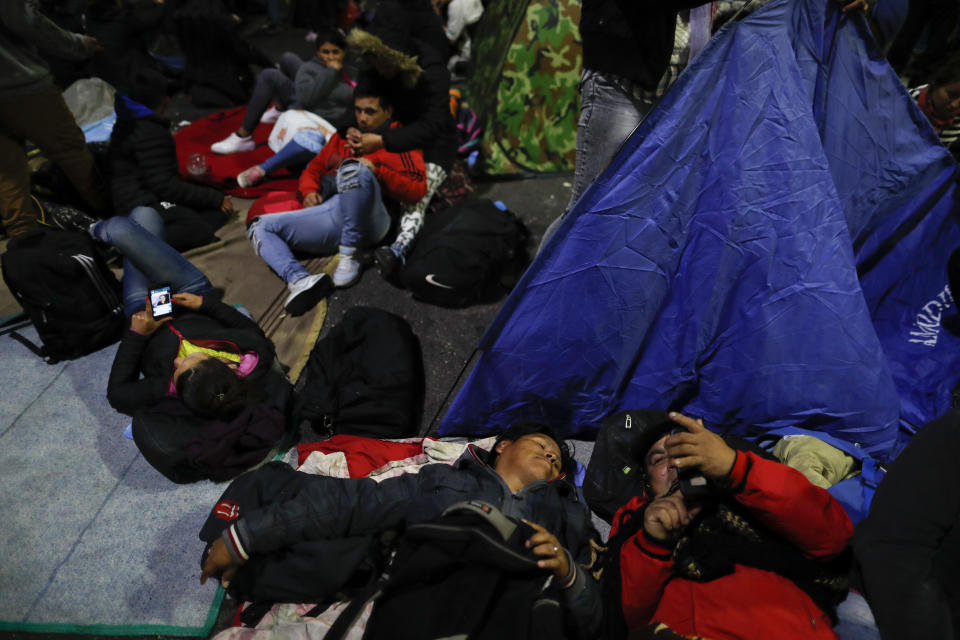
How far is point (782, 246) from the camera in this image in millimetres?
1882

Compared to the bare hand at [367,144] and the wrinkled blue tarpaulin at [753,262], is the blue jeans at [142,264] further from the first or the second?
the wrinkled blue tarpaulin at [753,262]

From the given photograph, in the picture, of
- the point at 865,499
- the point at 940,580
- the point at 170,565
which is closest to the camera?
the point at 940,580

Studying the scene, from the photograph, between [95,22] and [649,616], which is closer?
[649,616]

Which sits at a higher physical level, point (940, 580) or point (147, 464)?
point (940, 580)

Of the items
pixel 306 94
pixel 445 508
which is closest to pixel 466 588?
pixel 445 508

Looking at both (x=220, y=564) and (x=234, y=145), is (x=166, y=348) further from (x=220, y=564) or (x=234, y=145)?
(x=234, y=145)

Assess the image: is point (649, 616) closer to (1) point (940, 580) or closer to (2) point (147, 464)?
(1) point (940, 580)

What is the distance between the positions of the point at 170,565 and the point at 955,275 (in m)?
3.24

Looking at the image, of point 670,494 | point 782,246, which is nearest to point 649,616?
point 670,494

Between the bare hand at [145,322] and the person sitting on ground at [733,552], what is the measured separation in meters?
2.16

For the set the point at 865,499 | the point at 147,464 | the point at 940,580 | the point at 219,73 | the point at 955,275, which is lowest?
the point at 147,464

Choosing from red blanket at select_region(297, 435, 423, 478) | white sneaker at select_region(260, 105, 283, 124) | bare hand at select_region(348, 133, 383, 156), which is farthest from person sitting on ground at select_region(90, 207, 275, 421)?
white sneaker at select_region(260, 105, 283, 124)

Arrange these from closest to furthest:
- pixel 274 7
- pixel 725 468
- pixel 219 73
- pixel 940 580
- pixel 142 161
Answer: pixel 940 580, pixel 725 468, pixel 142 161, pixel 219 73, pixel 274 7

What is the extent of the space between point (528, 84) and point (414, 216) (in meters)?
1.30
